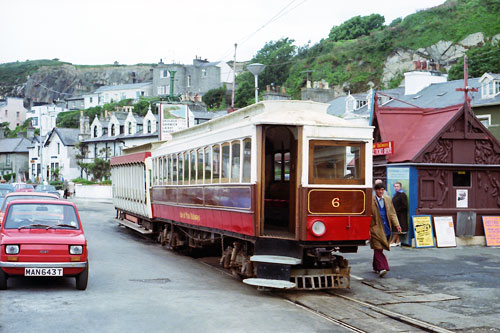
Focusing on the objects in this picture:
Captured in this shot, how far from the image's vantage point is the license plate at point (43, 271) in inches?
410

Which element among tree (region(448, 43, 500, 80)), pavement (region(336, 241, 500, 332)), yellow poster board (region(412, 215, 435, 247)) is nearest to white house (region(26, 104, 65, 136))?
tree (region(448, 43, 500, 80))

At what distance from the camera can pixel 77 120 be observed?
110500mm

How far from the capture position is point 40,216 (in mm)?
11758

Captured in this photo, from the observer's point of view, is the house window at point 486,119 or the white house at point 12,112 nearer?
the house window at point 486,119

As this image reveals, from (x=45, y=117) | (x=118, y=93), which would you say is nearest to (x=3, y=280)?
(x=45, y=117)

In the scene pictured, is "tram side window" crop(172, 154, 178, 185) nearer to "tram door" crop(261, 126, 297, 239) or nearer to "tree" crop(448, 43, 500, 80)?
"tram door" crop(261, 126, 297, 239)

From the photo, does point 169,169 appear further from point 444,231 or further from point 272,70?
point 272,70

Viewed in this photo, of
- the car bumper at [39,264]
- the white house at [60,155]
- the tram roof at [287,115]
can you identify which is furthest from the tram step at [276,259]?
the white house at [60,155]

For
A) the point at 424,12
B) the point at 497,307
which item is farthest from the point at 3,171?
the point at 497,307

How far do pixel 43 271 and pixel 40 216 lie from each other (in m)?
1.58

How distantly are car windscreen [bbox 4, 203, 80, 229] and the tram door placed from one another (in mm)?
3707

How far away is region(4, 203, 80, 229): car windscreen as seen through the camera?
11.4 metres

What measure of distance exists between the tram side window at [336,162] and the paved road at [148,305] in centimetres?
233

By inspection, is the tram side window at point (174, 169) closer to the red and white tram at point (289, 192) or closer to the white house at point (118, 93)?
the red and white tram at point (289, 192)
